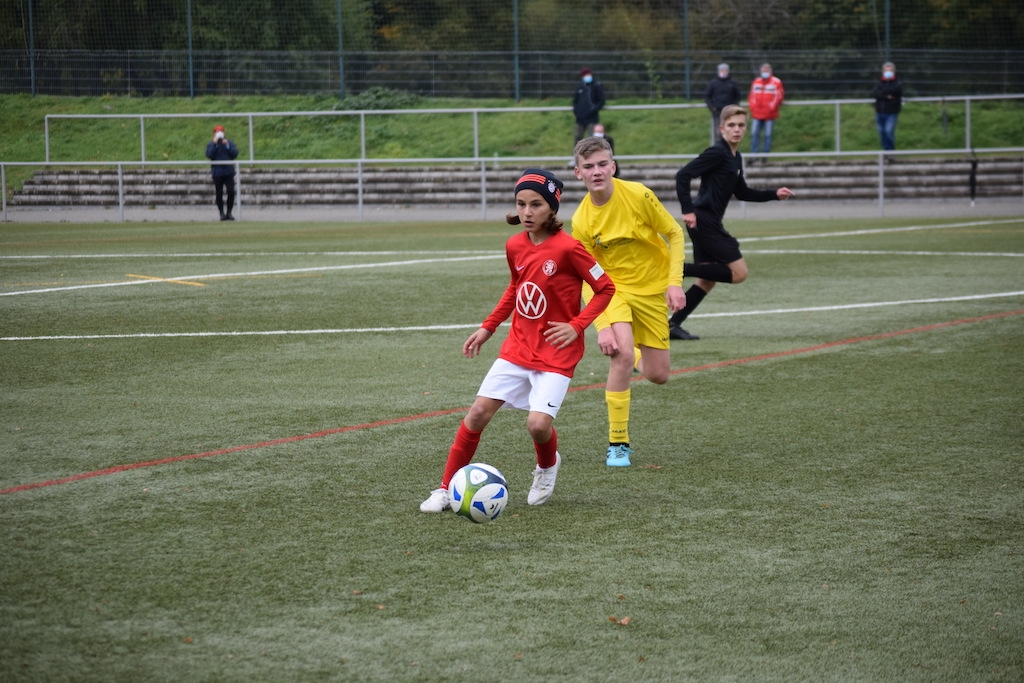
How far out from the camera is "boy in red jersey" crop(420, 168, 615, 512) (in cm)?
533

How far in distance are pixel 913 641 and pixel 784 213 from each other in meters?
21.7

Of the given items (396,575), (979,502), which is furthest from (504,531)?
(979,502)

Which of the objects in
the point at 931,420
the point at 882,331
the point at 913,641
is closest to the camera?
the point at 913,641

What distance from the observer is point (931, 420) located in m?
7.06

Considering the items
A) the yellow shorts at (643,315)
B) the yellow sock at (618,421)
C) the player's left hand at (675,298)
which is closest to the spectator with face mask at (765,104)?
the yellow shorts at (643,315)

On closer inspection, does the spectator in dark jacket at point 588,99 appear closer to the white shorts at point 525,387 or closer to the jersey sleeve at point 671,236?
the jersey sleeve at point 671,236

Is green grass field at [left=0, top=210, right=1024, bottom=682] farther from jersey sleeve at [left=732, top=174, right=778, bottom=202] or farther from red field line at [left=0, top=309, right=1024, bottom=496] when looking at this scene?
jersey sleeve at [left=732, top=174, right=778, bottom=202]

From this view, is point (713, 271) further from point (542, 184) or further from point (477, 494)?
point (477, 494)

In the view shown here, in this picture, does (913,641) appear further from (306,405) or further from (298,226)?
(298,226)

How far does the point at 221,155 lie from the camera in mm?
25375

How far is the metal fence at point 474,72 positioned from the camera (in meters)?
31.9

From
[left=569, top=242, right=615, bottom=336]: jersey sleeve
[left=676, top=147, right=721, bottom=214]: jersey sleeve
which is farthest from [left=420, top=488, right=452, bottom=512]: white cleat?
[left=676, top=147, right=721, bottom=214]: jersey sleeve

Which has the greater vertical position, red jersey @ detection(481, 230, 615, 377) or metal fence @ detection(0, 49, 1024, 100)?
metal fence @ detection(0, 49, 1024, 100)

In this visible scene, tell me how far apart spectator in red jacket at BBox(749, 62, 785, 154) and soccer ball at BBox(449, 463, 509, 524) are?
22.6 metres
